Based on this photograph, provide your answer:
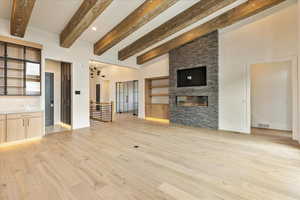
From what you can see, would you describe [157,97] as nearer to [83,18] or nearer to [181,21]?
[181,21]

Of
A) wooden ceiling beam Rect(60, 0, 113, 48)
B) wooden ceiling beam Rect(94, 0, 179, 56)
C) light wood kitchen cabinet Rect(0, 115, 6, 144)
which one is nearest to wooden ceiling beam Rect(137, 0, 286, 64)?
wooden ceiling beam Rect(94, 0, 179, 56)

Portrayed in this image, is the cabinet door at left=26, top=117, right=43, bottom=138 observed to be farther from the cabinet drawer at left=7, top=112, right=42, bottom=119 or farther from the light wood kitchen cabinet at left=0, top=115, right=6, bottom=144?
the light wood kitchen cabinet at left=0, top=115, right=6, bottom=144

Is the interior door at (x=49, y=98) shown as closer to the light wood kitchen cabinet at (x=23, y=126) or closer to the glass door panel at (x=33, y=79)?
the glass door panel at (x=33, y=79)

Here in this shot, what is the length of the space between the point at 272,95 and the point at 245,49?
6.69 feet

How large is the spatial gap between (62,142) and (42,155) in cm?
88

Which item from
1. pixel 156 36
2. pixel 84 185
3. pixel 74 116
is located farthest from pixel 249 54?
pixel 74 116

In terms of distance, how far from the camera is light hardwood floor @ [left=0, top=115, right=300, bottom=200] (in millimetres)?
1854

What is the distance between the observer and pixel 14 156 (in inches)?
119

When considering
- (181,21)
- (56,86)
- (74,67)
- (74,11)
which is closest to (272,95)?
(181,21)

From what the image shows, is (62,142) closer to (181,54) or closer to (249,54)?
(181,54)

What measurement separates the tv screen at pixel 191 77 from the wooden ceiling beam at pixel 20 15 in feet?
17.1

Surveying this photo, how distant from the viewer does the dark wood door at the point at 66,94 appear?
571 centimetres

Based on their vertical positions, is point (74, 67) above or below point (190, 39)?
below

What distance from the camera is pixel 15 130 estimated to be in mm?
3889
